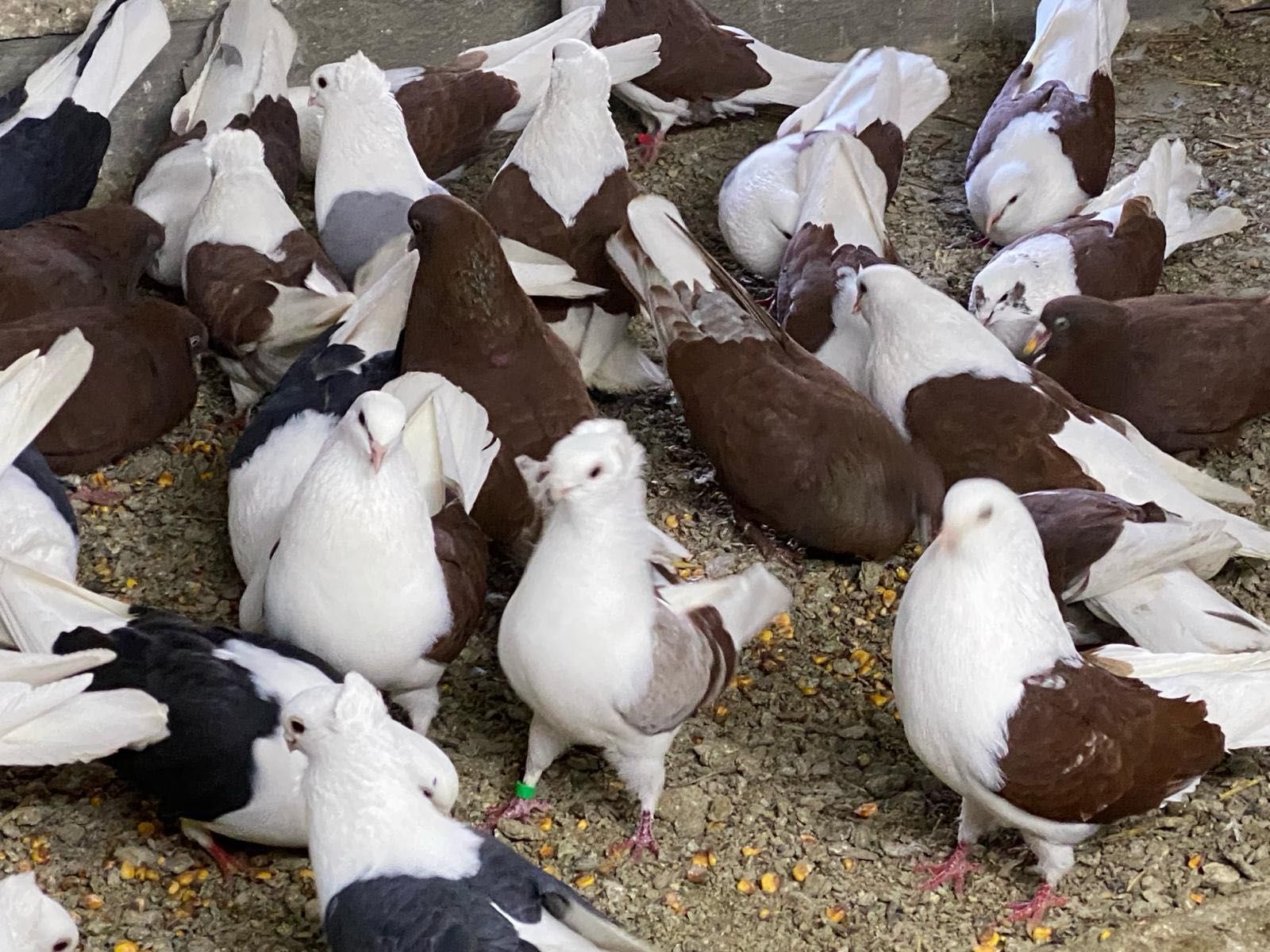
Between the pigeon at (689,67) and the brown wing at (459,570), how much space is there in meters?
2.52

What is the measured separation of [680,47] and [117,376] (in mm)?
2491

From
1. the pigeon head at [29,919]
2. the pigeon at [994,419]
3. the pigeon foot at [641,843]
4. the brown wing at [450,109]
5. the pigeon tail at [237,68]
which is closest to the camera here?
the pigeon head at [29,919]

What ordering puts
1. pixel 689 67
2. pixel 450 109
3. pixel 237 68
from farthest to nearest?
pixel 689 67, pixel 450 109, pixel 237 68

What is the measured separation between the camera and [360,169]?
183 inches

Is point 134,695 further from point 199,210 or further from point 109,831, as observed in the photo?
point 199,210

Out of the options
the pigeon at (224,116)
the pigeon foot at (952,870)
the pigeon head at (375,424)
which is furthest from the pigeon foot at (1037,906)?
the pigeon at (224,116)

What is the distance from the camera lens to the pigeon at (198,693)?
117 inches

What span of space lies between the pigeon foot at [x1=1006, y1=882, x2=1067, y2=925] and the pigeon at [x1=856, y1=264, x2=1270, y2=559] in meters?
1.14

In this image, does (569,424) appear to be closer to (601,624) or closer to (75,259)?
(601,624)

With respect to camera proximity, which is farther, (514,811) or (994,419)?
(994,419)

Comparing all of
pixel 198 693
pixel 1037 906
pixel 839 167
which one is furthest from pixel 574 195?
pixel 1037 906

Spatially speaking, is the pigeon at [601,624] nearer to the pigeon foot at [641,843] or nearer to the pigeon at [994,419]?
the pigeon foot at [641,843]

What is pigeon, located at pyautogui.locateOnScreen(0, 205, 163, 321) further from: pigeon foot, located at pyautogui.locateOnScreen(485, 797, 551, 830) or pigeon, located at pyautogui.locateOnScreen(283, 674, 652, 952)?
pigeon, located at pyautogui.locateOnScreen(283, 674, 652, 952)

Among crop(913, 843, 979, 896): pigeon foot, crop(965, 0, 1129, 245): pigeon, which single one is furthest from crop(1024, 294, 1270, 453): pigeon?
crop(913, 843, 979, 896): pigeon foot
